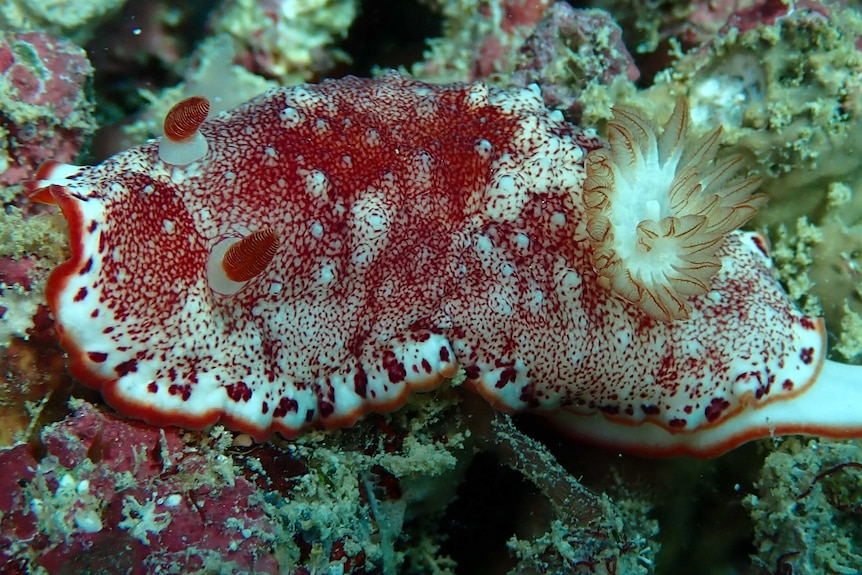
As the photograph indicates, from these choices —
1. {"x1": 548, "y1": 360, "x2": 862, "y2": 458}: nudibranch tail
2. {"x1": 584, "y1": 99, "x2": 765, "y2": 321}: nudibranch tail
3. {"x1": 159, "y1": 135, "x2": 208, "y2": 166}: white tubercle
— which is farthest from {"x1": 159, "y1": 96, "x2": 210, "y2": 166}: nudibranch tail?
{"x1": 548, "y1": 360, "x2": 862, "y2": 458}: nudibranch tail

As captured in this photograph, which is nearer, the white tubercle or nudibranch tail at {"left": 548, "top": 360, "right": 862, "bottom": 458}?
the white tubercle

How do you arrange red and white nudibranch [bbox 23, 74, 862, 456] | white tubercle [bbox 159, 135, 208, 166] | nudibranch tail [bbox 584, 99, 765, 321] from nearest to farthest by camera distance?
1. red and white nudibranch [bbox 23, 74, 862, 456]
2. white tubercle [bbox 159, 135, 208, 166]
3. nudibranch tail [bbox 584, 99, 765, 321]

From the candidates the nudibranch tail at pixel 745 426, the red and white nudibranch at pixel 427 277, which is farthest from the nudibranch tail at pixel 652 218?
the nudibranch tail at pixel 745 426

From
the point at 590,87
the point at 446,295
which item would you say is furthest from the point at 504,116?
the point at 446,295

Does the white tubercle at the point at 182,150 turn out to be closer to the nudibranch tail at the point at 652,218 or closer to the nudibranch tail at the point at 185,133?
the nudibranch tail at the point at 185,133

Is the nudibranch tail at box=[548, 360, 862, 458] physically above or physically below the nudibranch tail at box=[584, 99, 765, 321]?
below

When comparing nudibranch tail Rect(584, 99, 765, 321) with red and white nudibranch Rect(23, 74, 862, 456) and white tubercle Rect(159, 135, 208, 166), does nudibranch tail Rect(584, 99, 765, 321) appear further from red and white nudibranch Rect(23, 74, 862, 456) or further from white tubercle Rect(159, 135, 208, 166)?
white tubercle Rect(159, 135, 208, 166)
